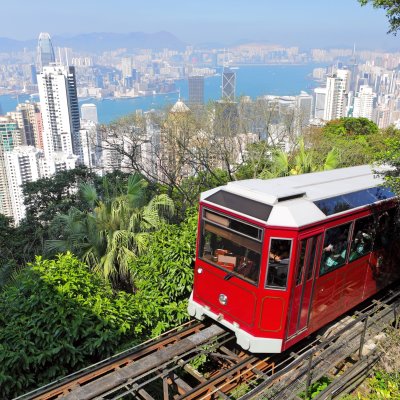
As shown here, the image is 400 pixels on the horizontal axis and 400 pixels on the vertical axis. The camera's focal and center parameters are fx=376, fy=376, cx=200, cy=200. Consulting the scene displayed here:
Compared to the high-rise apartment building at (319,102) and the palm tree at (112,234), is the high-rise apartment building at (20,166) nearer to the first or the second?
the high-rise apartment building at (319,102)

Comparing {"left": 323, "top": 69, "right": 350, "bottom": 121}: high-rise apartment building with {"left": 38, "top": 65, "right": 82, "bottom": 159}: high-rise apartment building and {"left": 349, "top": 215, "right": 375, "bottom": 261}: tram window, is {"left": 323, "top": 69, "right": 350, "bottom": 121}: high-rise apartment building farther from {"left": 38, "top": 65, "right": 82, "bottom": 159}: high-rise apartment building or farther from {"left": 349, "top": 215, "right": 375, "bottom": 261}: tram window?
{"left": 349, "top": 215, "right": 375, "bottom": 261}: tram window

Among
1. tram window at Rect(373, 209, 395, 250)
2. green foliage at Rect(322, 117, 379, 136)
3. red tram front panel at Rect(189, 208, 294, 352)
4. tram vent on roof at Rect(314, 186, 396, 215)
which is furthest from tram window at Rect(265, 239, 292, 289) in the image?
green foliage at Rect(322, 117, 379, 136)

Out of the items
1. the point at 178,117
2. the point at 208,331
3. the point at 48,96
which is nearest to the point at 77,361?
the point at 208,331

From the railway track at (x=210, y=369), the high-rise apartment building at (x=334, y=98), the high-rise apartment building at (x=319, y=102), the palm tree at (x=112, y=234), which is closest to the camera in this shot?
the railway track at (x=210, y=369)

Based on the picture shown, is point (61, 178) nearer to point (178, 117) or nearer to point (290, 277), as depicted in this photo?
point (178, 117)

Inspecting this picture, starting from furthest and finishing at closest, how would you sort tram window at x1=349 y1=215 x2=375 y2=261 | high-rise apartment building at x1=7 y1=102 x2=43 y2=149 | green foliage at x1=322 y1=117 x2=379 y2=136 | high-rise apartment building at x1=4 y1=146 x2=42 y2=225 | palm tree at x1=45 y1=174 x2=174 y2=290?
high-rise apartment building at x1=7 y1=102 x2=43 y2=149 → high-rise apartment building at x1=4 y1=146 x2=42 y2=225 → green foliage at x1=322 y1=117 x2=379 y2=136 → palm tree at x1=45 y1=174 x2=174 y2=290 → tram window at x1=349 y1=215 x2=375 y2=261

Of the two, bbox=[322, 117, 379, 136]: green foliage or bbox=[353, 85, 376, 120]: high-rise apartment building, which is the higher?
bbox=[322, 117, 379, 136]: green foliage

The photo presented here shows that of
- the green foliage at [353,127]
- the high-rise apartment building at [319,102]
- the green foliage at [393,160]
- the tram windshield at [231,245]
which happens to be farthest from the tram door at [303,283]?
the high-rise apartment building at [319,102]
